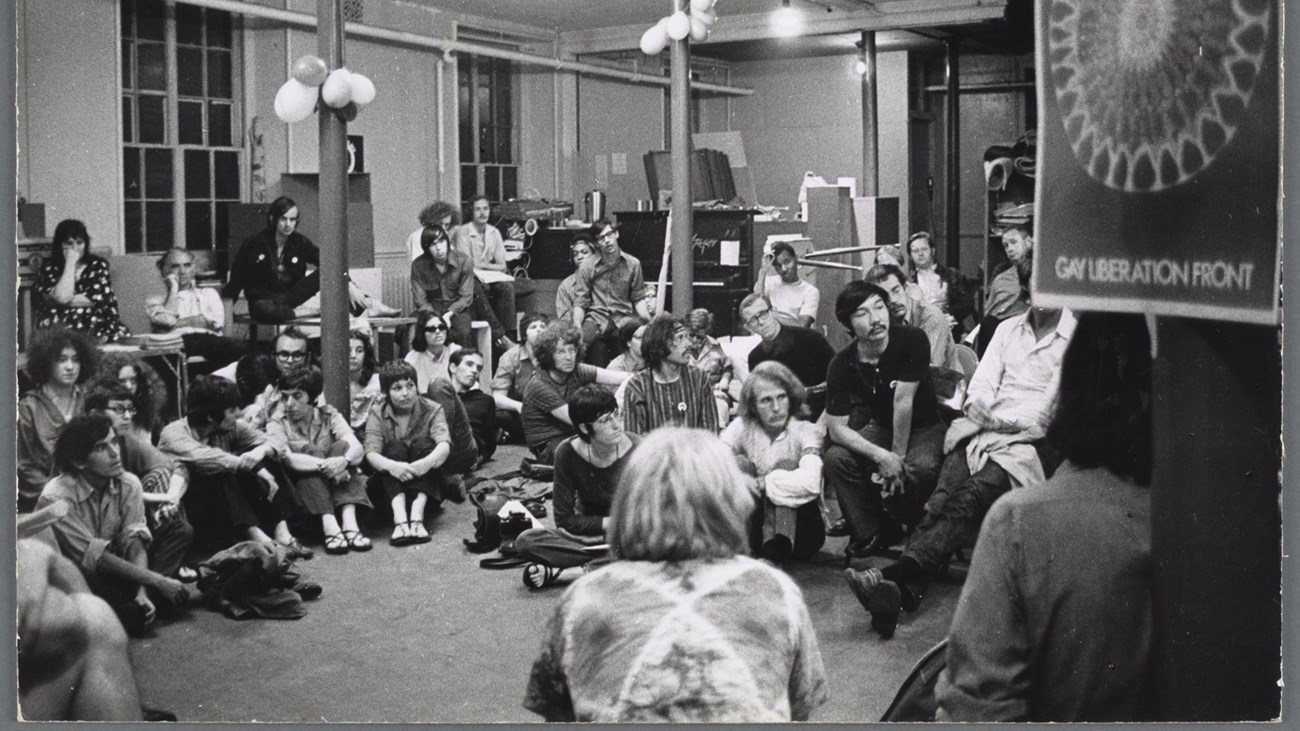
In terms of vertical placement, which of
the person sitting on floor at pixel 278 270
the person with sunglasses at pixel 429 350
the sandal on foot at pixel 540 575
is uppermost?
the person sitting on floor at pixel 278 270

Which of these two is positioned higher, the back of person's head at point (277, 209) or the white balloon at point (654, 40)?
the white balloon at point (654, 40)

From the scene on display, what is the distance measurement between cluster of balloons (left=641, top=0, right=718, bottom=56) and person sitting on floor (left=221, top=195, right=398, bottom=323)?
1.93 meters

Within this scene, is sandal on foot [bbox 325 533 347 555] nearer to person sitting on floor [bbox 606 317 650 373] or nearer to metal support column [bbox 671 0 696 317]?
person sitting on floor [bbox 606 317 650 373]

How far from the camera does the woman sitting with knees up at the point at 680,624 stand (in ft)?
7.94

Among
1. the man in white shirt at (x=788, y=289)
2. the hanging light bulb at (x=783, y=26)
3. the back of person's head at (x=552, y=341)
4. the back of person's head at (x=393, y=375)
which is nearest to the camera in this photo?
the back of person's head at (x=393, y=375)

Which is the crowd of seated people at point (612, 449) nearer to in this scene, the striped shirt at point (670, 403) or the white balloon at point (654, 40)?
the striped shirt at point (670, 403)

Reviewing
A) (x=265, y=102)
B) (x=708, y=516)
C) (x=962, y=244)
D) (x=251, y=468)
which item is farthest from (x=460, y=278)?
(x=962, y=244)

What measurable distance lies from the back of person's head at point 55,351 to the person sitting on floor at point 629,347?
10.9ft

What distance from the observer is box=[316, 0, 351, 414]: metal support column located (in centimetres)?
577

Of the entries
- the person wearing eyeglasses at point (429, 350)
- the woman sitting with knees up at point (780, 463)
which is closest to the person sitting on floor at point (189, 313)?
the person wearing eyeglasses at point (429, 350)

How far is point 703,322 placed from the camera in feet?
23.9

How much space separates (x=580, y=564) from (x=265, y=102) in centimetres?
629

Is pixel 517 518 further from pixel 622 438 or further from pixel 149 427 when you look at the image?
pixel 149 427

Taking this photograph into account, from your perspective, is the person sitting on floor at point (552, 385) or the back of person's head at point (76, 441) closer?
the back of person's head at point (76, 441)
